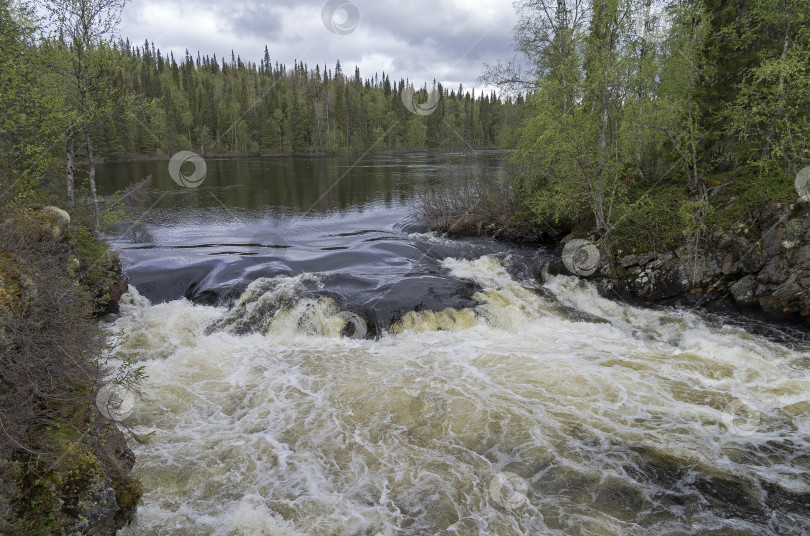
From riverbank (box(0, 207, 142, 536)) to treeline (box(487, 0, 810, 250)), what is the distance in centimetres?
1532

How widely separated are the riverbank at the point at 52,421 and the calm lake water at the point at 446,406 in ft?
4.15

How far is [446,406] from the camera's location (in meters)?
9.91


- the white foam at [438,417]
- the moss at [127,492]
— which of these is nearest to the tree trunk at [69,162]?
the white foam at [438,417]

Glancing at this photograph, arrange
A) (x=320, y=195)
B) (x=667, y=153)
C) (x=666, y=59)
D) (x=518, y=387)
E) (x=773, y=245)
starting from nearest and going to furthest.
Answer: (x=518, y=387)
(x=773, y=245)
(x=667, y=153)
(x=666, y=59)
(x=320, y=195)

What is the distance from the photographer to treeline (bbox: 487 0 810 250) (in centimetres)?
1360

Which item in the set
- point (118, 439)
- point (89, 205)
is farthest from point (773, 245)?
point (89, 205)

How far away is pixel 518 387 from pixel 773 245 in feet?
30.2

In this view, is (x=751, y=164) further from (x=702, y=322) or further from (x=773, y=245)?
(x=702, y=322)

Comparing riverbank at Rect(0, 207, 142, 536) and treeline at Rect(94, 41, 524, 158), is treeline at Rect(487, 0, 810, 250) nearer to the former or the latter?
riverbank at Rect(0, 207, 142, 536)

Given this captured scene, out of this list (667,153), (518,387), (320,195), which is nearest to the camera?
→ (518,387)

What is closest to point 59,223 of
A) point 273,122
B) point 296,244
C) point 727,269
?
point 296,244

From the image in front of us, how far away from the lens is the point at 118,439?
6445 mm

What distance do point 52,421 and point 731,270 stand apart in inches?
674

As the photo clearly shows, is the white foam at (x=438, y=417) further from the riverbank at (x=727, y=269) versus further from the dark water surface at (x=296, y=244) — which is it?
the dark water surface at (x=296, y=244)
